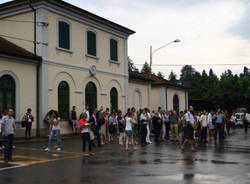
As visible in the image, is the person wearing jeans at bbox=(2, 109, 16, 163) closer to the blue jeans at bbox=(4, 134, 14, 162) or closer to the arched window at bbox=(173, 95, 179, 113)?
the blue jeans at bbox=(4, 134, 14, 162)

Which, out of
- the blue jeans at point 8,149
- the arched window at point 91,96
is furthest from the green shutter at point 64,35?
the blue jeans at point 8,149

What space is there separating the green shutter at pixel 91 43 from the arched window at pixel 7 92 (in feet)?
23.0

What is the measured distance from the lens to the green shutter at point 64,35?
2292 cm

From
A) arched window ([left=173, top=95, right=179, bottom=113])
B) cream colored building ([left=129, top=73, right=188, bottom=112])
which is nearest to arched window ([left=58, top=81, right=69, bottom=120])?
cream colored building ([left=129, top=73, right=188, bottom=112])

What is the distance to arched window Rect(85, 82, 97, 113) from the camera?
25.2 metres

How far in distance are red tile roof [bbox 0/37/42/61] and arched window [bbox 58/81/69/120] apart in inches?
101

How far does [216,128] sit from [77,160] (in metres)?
11.9

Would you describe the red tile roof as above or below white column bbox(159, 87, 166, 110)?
above

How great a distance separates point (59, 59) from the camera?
2272cm

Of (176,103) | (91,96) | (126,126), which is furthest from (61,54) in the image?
(176,103)

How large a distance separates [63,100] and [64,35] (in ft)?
14.1

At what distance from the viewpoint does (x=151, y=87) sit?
122ft

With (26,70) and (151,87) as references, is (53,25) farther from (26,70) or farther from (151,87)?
(151,87)

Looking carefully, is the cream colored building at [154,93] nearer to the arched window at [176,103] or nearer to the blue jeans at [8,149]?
the arched window at [176,103]
